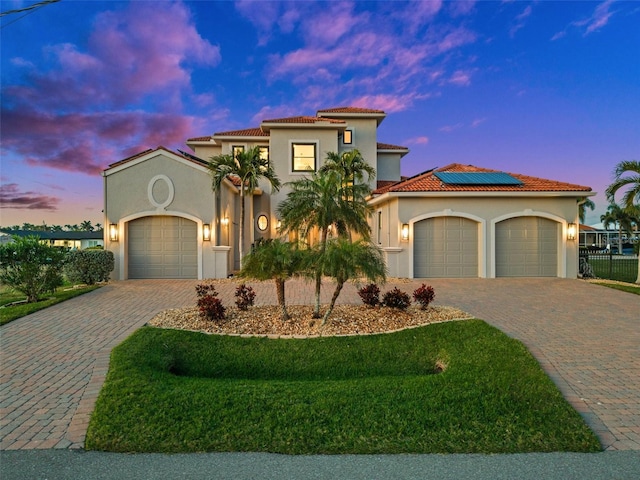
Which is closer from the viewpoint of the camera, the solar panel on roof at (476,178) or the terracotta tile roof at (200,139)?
the solar panel on roof at (476,178)

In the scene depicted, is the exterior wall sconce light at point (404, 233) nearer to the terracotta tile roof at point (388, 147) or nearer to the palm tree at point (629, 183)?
the palm tree at point (629, 183)

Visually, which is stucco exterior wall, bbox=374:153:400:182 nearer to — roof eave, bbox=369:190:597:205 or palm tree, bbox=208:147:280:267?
roof eave, bbox=369:190:597:205

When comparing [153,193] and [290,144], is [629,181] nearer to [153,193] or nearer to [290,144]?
[290,144]

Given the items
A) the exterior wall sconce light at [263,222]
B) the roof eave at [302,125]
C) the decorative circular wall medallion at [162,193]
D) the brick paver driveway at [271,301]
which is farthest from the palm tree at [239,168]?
the exterior wall sconce light at [263,222]

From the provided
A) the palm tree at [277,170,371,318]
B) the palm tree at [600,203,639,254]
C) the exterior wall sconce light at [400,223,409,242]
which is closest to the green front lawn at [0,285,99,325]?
the palm tree at [277,170,371,318]

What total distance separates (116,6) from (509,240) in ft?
54.6

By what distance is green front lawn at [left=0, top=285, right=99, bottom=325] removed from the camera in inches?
298

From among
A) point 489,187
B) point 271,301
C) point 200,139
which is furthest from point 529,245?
point 200,139

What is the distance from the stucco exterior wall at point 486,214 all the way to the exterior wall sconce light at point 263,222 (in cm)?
839

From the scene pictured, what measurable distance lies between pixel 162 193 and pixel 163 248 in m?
2.30

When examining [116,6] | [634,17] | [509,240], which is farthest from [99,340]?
[634,17]

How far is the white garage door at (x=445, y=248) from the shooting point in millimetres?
14469

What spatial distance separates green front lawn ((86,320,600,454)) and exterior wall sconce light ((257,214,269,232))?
14.7m

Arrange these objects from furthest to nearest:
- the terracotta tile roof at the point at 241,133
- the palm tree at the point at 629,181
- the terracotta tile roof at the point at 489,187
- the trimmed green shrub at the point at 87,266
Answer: the terracotta tile roof at the point at 241,133, the terracotta tile roof at the point at 489,187, the palm tree at the point at 629,181, the trimmed green shrub at the point at 87,266
